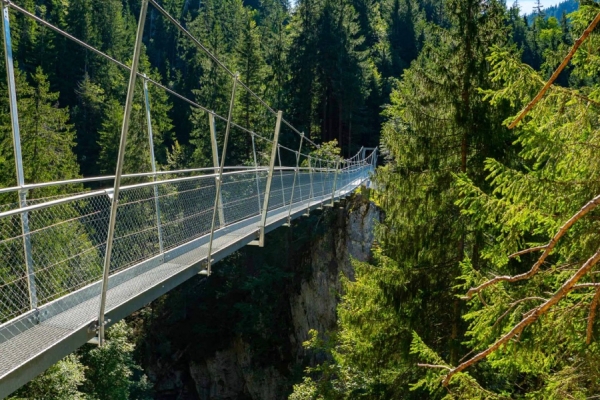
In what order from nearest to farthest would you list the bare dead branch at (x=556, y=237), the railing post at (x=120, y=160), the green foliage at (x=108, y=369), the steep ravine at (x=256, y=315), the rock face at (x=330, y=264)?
the bare dead branch at (x=556, y=237)
the railing post at (x=120, y=160)
the green foliage at (x=108, y=369)
the rock face at (x=330, y=264)
the steep ravine at (x=256, y=315)

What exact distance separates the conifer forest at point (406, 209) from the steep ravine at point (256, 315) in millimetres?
82

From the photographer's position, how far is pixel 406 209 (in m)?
6.76

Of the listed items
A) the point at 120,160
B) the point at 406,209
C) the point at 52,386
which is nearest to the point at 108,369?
the point at 52,386

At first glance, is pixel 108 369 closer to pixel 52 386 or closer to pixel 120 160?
pixel 52 386

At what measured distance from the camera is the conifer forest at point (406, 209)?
120 inches

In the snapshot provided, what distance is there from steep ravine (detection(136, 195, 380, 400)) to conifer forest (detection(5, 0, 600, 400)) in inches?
3.2

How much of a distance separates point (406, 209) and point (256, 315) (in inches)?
498

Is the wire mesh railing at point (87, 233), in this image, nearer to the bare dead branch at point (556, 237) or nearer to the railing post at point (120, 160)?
the railing post at point (120, 160)

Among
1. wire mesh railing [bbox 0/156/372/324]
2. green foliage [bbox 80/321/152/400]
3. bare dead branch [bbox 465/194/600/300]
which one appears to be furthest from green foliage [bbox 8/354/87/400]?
bare dead branch [bbox 465/194/600/300]

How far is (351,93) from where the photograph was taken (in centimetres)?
2680

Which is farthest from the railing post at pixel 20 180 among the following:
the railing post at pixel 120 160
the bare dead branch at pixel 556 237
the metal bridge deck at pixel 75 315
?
the bare dead branch at pixel 556 237

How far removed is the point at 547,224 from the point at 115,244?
7.67 ft

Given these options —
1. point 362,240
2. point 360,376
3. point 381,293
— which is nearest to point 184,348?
point 362,240

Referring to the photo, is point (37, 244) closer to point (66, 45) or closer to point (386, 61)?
point (66, 45)
